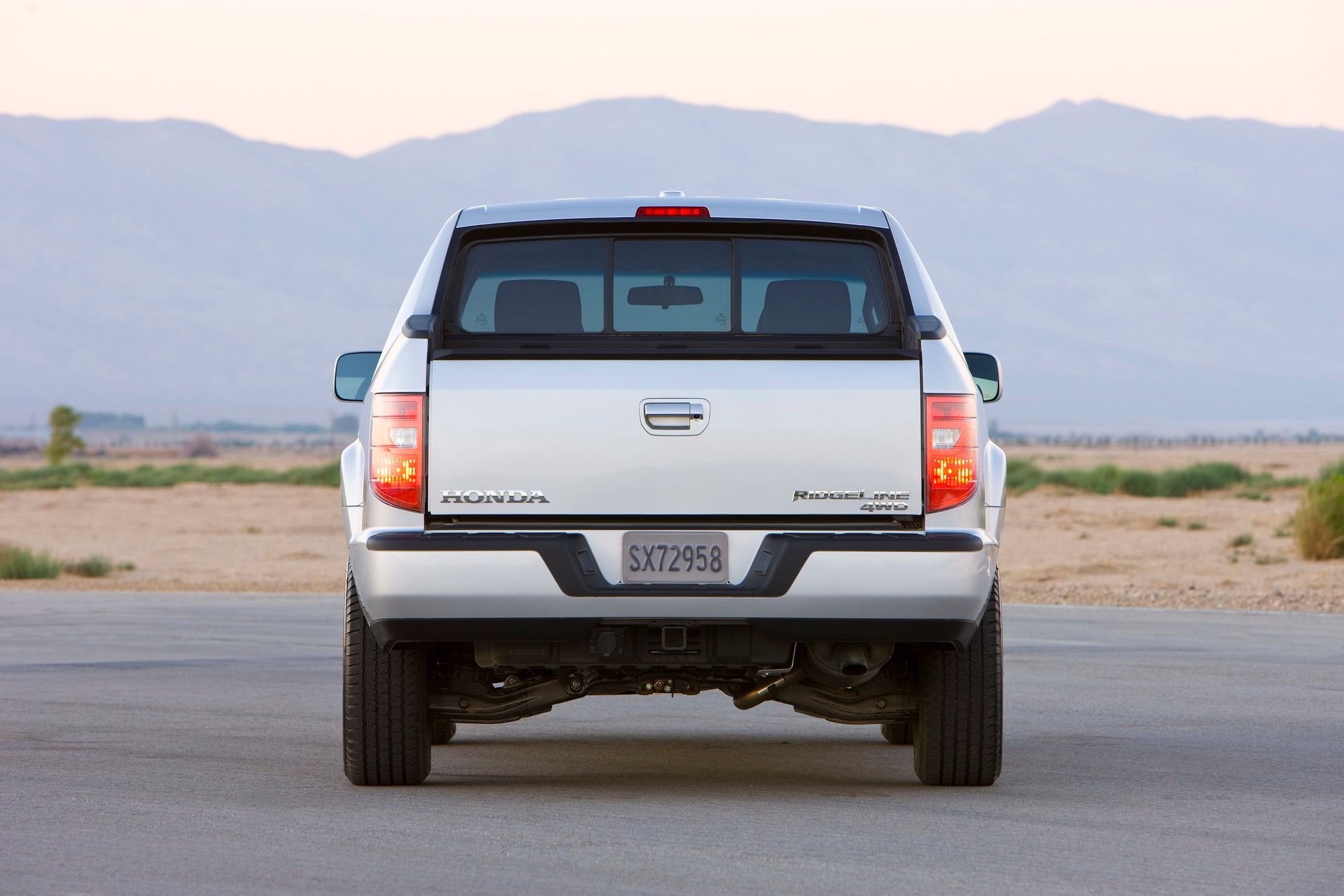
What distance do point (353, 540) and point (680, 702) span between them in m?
4.75

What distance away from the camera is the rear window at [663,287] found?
24.0 ft

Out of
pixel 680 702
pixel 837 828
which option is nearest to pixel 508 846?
pixel 837 828

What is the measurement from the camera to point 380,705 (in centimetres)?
727

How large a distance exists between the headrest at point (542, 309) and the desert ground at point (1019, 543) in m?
14.5

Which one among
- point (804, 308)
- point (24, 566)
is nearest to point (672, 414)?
point (804, 308)

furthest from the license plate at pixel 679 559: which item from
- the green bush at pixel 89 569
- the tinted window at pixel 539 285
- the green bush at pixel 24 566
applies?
the green bush at pixel 89 569

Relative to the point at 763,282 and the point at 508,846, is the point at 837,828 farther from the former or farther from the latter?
the point at 763,282

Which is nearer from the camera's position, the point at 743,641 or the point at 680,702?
the point at 743,641

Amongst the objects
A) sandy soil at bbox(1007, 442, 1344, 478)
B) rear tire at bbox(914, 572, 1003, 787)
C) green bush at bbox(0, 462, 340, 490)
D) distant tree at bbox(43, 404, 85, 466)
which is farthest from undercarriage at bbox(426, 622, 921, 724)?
distant tree at bbox(43, 404, 85, 466)

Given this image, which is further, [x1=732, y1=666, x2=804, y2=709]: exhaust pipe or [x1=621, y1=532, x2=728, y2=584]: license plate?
[x1=732, y1=666, x2=804, y2=709]: exhaust pipe

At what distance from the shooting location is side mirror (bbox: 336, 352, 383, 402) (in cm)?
821

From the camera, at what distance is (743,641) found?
703 centimetres

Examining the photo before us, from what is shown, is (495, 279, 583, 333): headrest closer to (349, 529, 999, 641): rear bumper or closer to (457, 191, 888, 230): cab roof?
(457, 191, 888, 230): cab roof

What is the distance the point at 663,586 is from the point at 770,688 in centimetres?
113
